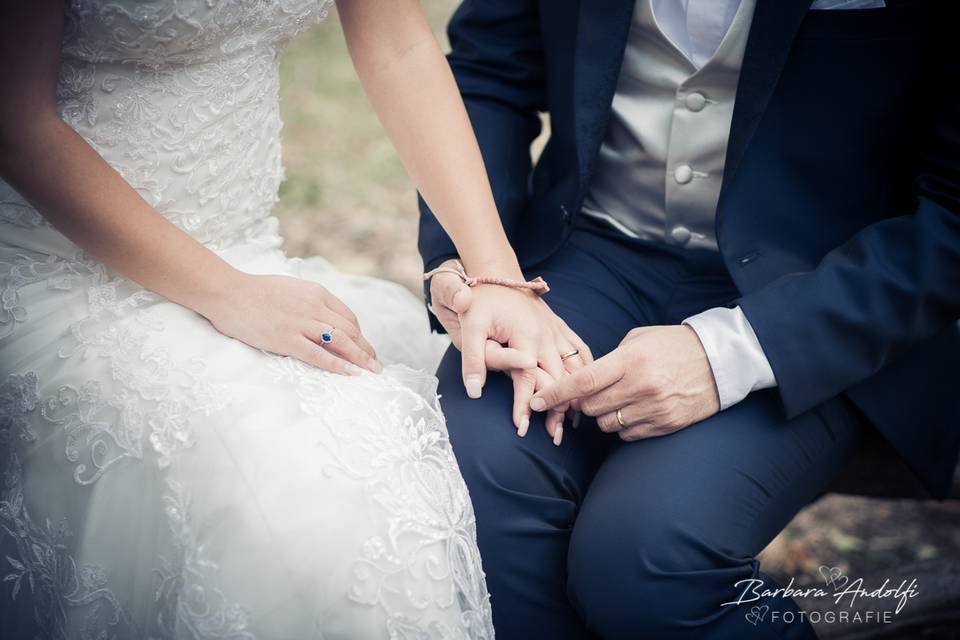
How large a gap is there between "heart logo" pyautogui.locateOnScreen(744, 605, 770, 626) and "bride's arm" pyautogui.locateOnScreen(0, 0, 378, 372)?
0.72 metres

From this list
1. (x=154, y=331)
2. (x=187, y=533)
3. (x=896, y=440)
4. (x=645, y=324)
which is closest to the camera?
(x=187, y=533)

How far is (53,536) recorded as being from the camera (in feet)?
4.00

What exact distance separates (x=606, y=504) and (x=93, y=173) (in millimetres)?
954

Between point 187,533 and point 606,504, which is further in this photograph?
point 606,504

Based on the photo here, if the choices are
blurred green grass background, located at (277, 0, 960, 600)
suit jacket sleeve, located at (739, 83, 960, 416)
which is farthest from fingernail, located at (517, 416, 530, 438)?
blurred green grass background, located at (277, 0, 960, 600)

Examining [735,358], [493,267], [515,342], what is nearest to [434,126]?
[493,267]

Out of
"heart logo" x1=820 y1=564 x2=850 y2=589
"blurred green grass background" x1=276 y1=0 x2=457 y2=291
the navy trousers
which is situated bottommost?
"heart logo" x1=820 y1=564 x2=850 y2=589

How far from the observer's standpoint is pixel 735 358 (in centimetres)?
138

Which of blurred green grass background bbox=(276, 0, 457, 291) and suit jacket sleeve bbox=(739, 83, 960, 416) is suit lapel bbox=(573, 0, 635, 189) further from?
blurred green grass background bbox=(276, 0, 457, 291)

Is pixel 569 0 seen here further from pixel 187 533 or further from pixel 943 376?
pixel 187 533

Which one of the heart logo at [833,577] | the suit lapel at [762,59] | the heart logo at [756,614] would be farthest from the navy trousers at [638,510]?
the suit lapel at [762,59]

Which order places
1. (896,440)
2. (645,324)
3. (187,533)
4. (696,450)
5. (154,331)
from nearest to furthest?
(187,533) < (154,331) < (696,450) < (896,440) < (645,324)

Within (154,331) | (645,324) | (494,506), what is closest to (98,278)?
(154,331)

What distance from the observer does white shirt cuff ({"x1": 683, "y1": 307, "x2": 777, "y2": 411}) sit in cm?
138
